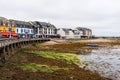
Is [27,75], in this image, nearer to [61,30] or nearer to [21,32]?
[21,32]

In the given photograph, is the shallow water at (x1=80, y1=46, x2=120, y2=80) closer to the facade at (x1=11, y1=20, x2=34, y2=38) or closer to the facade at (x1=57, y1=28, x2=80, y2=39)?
the facade at (x1=11, y1=20, x2=34, y2=38)

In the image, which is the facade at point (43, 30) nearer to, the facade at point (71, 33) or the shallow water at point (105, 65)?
the facade at point (71, 33)

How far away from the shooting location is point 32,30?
133 metres

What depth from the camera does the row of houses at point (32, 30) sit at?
97.0 m

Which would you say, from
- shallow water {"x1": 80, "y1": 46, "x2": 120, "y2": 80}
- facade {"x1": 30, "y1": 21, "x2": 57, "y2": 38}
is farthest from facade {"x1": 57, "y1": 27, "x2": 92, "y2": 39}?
shallow water {"x1": 80, "y1": 46, "x2": 120, "y2": 80}

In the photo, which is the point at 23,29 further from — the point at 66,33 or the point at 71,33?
the point at 71,33

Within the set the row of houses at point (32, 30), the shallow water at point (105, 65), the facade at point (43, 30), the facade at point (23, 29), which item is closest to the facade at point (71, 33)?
the row of houses at point (32, 30)

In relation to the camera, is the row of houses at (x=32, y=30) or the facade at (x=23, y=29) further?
the facade at (x=23, y=29)

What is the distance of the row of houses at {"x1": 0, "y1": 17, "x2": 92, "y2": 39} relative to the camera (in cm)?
9696

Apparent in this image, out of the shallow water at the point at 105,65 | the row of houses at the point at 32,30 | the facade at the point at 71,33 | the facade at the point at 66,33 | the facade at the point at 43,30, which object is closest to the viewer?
the shallow water at the point at 105,65

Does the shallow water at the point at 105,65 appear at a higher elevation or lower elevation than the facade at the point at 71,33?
lower

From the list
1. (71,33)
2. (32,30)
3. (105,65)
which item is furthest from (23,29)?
(105,65)

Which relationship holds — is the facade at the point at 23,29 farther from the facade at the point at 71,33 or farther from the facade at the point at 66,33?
the facade at the point at 71,33

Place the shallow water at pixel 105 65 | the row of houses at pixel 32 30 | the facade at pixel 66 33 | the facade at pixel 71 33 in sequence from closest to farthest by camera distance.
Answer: the shallow water at pixel 105 65 < the row of houses at pixel 32 30 < the facade at pixel 66 33 < the facade at pixel 71 33
